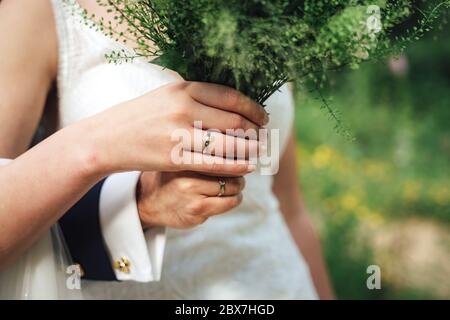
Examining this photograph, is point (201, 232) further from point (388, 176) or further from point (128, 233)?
point (388, 176)

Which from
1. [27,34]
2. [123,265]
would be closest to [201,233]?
[123,265]

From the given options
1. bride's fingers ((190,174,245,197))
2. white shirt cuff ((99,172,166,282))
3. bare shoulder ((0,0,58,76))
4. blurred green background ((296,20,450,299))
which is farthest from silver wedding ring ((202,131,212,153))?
blurred green background ((296,20,450,299))

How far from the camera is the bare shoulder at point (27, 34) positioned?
1084 millimetres

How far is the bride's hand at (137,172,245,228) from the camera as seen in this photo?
39.8 inches

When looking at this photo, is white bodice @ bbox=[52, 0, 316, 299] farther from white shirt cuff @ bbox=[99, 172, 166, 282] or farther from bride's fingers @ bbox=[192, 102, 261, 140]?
bride's fingers @ bbox=[192, 102, 261, 140]

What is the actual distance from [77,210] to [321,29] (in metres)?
0.61

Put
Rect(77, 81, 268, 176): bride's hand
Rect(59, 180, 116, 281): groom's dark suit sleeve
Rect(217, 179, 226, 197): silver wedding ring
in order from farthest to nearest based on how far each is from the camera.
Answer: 1. Rect(59, 180, 116, 281): groom's dark suit sleeve
2. Rect(217, 179, 226, 197): silver wedding ring
3. Rect(77, 81, 268, 176): bride's hand

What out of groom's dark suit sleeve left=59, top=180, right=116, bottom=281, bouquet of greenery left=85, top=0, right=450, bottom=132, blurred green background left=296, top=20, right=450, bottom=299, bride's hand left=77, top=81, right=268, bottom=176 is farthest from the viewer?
blurred green background left=296, top=20, right=450, bottom=299

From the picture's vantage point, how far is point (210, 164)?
0.92m

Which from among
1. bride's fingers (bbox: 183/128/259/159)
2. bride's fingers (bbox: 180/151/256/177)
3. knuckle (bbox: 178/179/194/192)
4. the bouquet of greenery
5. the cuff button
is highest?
the bouquet of greenery

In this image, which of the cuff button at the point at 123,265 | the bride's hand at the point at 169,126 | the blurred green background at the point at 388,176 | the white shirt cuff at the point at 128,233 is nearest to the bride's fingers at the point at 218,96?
the bride's hand at the point at 169,126

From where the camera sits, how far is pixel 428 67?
525 cm

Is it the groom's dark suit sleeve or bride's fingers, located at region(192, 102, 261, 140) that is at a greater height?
bride's fingers, located at region(192, 102, 261, 140)
